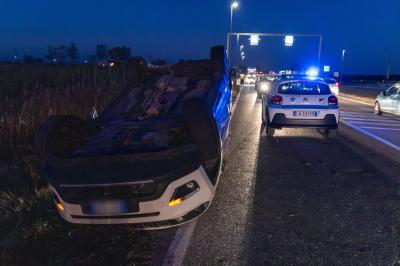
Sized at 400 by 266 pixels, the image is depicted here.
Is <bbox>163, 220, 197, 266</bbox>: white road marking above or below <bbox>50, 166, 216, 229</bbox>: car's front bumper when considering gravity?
below

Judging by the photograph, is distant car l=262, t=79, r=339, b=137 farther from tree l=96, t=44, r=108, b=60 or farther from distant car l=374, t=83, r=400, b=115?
tree l=96, t=44, r=108, b=60

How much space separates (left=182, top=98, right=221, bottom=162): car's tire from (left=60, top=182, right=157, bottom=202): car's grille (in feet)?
2.40

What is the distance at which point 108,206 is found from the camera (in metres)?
3.87

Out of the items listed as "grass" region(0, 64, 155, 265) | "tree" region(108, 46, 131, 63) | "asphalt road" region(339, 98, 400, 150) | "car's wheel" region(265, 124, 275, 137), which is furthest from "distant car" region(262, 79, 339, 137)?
"tree" region(108, 46, 131, 63)

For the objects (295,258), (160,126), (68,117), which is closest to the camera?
(295,258)

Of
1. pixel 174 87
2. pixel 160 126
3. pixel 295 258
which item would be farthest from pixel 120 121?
pixel 295 258

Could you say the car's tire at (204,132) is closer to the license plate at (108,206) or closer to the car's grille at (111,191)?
the car's grille at (111,191)

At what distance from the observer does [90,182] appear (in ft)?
12.6

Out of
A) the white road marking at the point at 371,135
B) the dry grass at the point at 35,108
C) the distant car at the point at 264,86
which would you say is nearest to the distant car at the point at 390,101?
the white road marking at the point at 371,135

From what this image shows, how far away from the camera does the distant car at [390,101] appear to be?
1496 cm

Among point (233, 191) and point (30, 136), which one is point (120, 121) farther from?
point (30, 136)

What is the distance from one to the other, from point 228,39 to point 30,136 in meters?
36.1

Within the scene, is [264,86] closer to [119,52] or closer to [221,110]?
[221,110]

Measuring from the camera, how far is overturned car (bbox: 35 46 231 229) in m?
3.88
